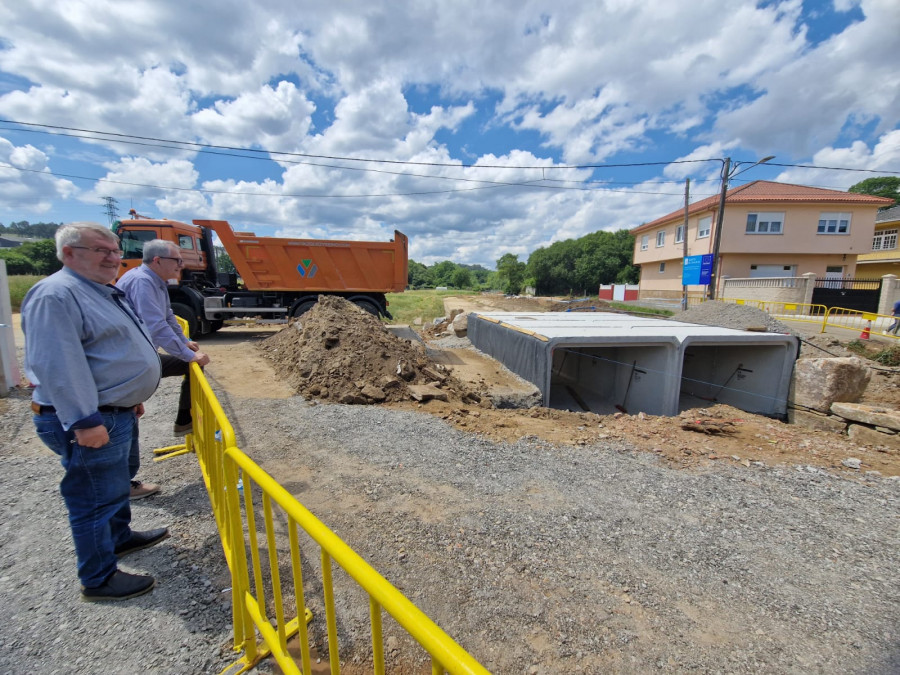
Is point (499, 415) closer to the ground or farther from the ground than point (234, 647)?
closer to the ground

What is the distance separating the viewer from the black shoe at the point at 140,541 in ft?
7.83

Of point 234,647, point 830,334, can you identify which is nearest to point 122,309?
point 234,647

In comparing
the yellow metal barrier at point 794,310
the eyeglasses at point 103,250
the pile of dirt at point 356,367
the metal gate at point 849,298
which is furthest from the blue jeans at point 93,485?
the metal gate at point 849,298

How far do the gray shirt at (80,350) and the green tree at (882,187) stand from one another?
60873 millimetres

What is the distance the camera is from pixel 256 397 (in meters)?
5.78

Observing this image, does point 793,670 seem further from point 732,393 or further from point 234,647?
point 732,393

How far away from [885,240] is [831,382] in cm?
3491

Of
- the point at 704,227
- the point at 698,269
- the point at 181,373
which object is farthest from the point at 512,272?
the point at 181,373

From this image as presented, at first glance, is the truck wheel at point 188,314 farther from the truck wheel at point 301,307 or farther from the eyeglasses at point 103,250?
the eyeglasses at point 103,250

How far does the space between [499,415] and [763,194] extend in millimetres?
28421

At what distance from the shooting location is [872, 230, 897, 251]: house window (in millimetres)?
29270

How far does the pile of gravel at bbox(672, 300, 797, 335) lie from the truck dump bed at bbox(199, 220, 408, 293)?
10108 mm

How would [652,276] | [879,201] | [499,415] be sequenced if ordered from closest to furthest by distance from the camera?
[499,415]
[879,201]
[652,276]

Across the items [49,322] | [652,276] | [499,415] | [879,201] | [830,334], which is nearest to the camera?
[49,322]
